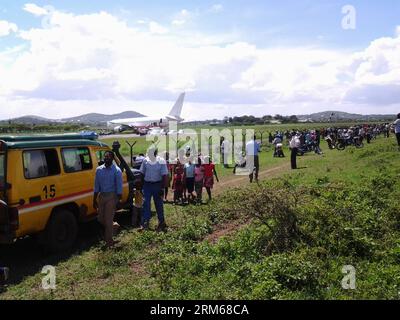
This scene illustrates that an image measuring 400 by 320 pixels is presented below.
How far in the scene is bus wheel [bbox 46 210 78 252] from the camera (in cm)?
926

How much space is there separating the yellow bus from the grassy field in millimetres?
637

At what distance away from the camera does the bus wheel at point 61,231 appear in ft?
30.4

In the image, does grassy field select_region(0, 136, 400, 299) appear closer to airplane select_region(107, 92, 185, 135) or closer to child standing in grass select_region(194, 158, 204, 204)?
child standing in grass select_region(194, 158, 204, 204)

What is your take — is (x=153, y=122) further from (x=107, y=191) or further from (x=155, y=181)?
(x=107, y=191)

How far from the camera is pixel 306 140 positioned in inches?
1366

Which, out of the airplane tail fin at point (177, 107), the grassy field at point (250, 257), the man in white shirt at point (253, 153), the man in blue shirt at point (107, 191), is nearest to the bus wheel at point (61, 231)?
the grassy field at point (250, 257)

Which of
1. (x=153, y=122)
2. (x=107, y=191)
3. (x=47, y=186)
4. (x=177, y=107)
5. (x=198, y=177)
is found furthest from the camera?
(x=177, y=107)

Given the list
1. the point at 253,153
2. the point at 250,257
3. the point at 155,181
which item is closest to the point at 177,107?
the point at 253,153

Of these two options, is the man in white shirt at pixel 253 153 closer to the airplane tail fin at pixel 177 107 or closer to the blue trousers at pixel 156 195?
the blue trousers at pixel 156 195

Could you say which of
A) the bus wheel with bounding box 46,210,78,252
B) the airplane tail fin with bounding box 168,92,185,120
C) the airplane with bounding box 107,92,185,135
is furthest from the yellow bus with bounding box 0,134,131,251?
the airplane tail fin with bounding box 168,92,185,120

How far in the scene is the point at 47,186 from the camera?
30.1ft

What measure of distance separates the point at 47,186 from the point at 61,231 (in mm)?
1029

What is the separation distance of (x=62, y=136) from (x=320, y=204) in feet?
18.7
